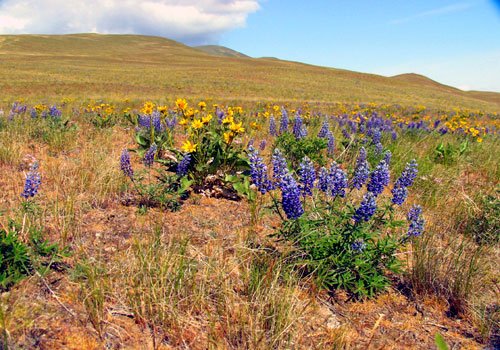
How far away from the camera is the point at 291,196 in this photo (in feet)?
8.64

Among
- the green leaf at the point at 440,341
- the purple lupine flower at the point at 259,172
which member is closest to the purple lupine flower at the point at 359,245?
the purple lupine flower at the point at 259,172

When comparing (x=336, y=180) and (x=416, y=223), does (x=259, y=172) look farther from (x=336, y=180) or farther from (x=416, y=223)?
(x=416, y=223)

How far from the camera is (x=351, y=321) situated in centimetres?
254

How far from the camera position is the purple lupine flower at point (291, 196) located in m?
2.63

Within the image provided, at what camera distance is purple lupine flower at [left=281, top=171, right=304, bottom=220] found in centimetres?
263

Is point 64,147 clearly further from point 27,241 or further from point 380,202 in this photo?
point 380,202

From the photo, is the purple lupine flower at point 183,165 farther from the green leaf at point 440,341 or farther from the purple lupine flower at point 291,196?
the green leaf at point 440,341

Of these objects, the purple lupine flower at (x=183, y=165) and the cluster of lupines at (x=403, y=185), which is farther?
the purple lupine flower at (x=183, y=165)

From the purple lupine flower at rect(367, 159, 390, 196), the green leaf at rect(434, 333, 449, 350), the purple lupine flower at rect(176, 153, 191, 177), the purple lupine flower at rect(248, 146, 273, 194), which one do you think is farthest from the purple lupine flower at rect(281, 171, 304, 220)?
the purple lupine flower at rect(176, 153, 191, 177)

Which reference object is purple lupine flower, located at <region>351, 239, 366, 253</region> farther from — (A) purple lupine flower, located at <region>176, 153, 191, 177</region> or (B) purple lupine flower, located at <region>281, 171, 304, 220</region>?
(A) purple lupine flower, located at <region>176, 153, 191, 177</region>

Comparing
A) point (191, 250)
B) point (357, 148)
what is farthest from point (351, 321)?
point (357, 148)

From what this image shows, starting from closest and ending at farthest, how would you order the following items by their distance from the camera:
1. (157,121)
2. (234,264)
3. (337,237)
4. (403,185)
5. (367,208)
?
(367,208), (337,237), (234,264), (403,185), (157,121)

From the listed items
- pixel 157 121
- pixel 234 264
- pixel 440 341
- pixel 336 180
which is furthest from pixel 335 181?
pixel 157 121

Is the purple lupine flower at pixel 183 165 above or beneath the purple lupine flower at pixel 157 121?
beneath
